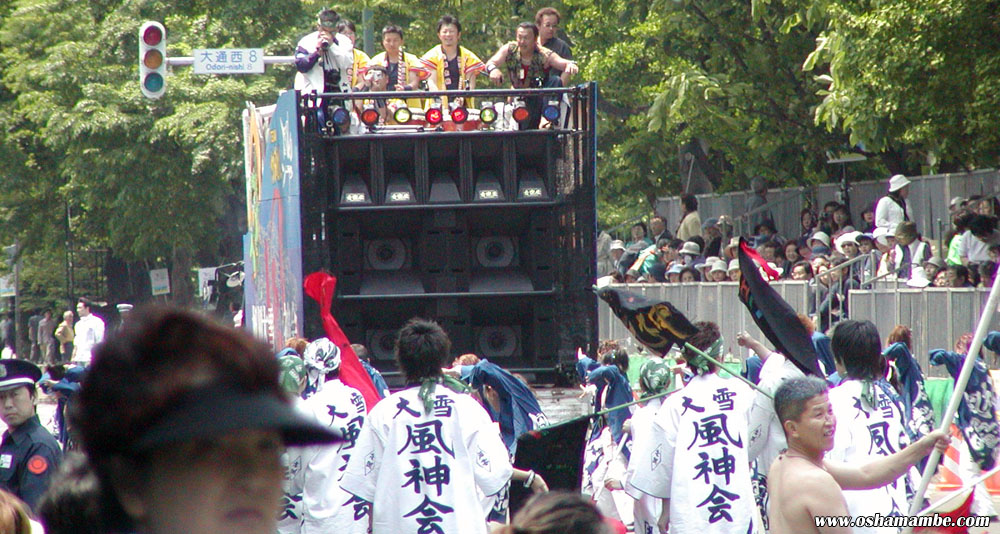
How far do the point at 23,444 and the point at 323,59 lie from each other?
287 inches

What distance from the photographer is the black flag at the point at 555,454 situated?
24.1 feet

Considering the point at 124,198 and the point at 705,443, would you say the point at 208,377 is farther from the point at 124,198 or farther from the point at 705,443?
the point at 124,198

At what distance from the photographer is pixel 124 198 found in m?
31.6

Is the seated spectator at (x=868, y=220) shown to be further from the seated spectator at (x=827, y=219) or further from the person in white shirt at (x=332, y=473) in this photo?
the person in white shirt at (x=332, y=473)

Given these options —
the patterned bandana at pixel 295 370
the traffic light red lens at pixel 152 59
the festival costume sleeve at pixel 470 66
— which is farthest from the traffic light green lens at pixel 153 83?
the patterned bandana at pixel 295 370

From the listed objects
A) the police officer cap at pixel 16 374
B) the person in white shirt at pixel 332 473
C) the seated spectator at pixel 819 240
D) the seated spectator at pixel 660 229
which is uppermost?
the seated spectator at pixel 660 229

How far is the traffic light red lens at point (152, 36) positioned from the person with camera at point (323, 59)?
4.52 meters

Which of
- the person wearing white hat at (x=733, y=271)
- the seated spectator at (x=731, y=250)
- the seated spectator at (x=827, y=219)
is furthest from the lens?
the seated spectator at (x=827, y=219)

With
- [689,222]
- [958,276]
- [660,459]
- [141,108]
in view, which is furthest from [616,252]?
[660,459]

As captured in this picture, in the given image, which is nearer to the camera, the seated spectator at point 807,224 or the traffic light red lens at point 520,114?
the traffic light red lens at point 520,114

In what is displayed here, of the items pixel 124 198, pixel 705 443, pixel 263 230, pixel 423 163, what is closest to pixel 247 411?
pixel 705 443

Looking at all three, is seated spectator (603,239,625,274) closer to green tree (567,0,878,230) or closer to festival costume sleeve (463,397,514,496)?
green tree (567,0,878,230)

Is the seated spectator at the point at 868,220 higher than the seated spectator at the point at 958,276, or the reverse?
the seated spectator at the point at 868,220

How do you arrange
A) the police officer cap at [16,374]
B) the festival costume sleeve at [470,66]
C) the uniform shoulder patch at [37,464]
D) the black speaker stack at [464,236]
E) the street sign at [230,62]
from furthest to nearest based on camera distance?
the street sign at [230,62] < the festival costume sleeve at [470,66] < the black speaker stack at [464,236] < the police officer cap at [16,374] < the uniform shoulder patch at [37,464]
